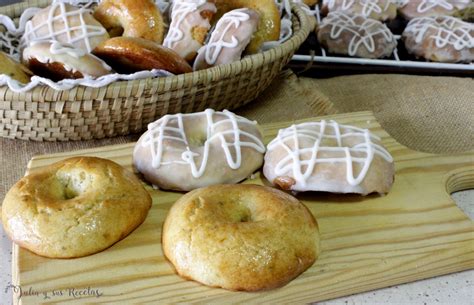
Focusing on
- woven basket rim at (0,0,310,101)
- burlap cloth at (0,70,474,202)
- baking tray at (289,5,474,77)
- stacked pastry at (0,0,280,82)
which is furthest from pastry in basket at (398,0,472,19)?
stacked pastry at (0,0,280,82)

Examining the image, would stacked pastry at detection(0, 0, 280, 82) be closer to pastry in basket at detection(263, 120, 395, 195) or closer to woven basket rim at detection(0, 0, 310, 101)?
woven basket rim at detection(0, 0, 310, 101)

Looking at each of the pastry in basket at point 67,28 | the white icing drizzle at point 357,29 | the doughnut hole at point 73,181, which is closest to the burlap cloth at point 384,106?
the white icing drizzle at point 357,29

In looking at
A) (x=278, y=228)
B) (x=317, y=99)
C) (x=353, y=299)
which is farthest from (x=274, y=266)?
(x=317, y=99)

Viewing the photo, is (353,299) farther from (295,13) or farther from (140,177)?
(295,13)

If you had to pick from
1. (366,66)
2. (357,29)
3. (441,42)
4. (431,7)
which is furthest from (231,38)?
(431,7)

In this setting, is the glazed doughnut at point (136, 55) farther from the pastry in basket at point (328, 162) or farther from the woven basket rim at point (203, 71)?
the pastry in basket at point (328, 162)

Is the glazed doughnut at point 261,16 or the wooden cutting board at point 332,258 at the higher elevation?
the glazed doughnut at point 261,16

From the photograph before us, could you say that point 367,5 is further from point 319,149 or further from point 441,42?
point 319,149
